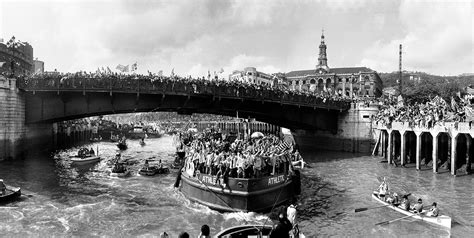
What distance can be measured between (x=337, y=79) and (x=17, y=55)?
123582 millimetres

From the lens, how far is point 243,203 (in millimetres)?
26125

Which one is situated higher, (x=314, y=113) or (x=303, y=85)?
(x=303, y=85)

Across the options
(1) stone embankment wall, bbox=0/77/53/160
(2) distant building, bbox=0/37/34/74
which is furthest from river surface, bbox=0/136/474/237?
(2) distant building, bbox=0/37/34/74

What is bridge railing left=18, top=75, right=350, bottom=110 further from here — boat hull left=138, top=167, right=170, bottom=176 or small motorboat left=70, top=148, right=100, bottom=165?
small motorboat left=70, top=148, right=100, bottom=165

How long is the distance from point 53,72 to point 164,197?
28.8 m

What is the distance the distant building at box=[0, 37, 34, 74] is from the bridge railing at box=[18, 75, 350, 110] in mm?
60489

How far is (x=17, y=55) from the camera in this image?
113 meters

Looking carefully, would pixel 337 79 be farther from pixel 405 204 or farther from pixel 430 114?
pixel 405 204

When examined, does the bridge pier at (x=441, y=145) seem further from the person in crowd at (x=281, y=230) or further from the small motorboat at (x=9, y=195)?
the small motorboat at (x=9, y=195)

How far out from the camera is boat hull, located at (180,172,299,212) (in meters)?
26.0

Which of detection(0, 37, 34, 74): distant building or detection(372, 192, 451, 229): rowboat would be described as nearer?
→ detection(372, 192, 451, 229): rowboat

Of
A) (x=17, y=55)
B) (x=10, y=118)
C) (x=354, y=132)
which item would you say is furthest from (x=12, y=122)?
(x=17, y=55)

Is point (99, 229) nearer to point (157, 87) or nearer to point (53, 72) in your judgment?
point (157, 87)

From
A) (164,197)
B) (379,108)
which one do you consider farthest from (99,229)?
(379,108)
